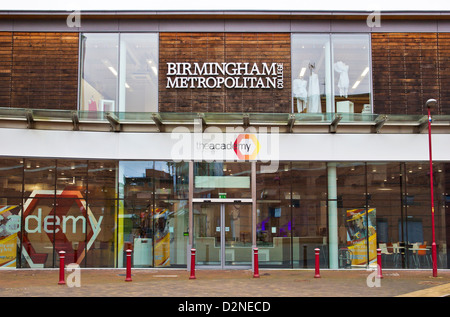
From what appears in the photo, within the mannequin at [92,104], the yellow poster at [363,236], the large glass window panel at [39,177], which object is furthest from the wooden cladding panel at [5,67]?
the yellow poster at [363,236]

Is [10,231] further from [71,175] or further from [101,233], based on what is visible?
[101,233]

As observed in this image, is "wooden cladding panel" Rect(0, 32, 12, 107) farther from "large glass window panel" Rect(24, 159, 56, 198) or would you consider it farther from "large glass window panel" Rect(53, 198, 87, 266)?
"large glass window panel" Rect(53, 198, 87, 266)

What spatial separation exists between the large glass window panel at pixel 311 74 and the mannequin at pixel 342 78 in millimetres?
327

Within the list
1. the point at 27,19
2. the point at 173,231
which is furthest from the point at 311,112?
the point at 27,19

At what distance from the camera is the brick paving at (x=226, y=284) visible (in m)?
12.8

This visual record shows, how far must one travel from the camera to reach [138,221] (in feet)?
63.7

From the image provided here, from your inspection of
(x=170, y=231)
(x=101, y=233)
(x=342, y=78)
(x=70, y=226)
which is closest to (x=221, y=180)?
(x=170, y=231)

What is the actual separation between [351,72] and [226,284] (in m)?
10.3

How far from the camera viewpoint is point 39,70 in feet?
66.7

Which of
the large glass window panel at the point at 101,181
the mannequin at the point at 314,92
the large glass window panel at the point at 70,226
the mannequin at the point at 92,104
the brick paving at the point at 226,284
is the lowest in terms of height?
the brick paving at the point at 226,284

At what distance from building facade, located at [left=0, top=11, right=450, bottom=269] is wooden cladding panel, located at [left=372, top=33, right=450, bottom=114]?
55 mm

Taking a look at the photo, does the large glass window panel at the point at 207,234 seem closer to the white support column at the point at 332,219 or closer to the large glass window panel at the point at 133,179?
the large glass window panel at the point at 133,179

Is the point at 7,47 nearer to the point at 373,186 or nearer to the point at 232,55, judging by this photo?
the point at 232,55
